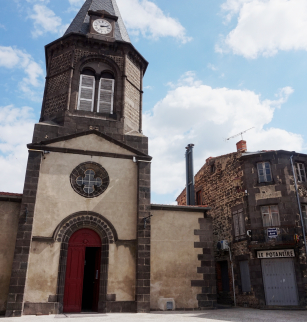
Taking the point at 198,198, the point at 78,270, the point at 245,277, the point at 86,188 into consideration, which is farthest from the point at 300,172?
the point at 78,270

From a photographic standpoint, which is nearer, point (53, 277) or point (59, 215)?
point (53, 277)

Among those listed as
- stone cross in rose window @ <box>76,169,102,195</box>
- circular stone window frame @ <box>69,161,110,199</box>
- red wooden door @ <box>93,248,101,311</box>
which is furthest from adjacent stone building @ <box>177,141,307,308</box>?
stone cross in rose window @ <box>76,169,102,195</box>

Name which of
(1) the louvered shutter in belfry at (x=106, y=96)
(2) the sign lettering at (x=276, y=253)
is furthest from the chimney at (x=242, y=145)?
(1) the louvered shutter in belfry at (x=106, y=96)

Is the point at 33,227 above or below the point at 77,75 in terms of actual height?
below

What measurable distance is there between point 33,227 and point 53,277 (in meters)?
1.80

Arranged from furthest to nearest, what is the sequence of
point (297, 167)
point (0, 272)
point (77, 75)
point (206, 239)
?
point (297, 167) < point (77, 75) < point (206, 239) < point (0, 272)

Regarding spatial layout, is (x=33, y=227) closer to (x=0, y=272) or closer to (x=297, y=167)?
(x=0, y=272)

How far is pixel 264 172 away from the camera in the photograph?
1557 centimetres

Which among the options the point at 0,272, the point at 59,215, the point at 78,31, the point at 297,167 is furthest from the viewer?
the point at 297,167

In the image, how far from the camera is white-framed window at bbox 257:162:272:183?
15.4m

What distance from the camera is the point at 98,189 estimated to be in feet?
38.2

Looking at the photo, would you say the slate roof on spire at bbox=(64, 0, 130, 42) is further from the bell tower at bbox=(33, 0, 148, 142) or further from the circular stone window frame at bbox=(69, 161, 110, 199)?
the circular stone window frame at bbox=(69, 161, 110, 199)

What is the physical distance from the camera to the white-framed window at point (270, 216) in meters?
14.6

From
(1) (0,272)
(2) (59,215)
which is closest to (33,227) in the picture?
(2) (59,215)
